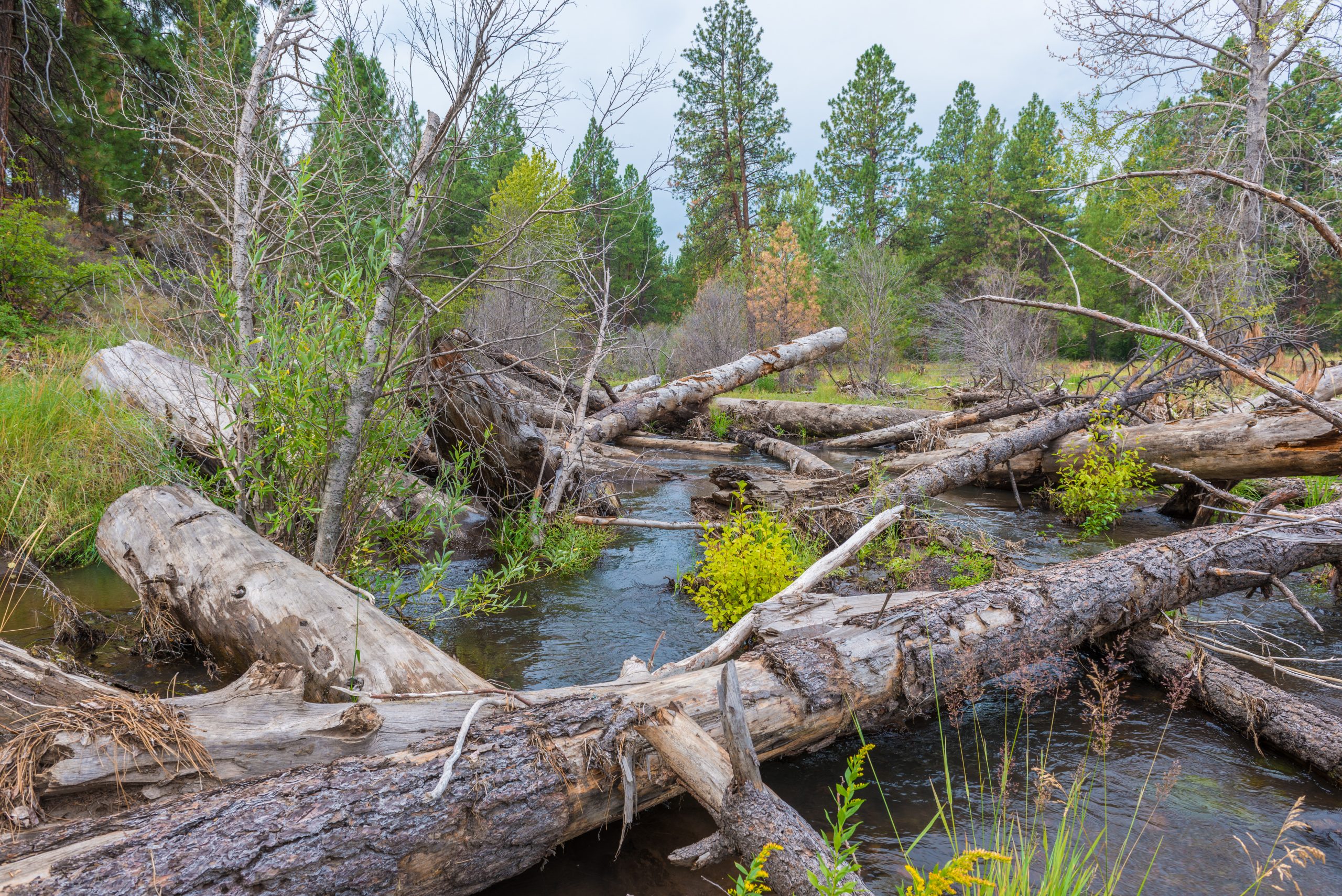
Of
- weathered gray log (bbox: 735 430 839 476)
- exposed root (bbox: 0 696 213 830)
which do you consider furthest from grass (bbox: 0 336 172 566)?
weathered gray log (bbox: 735 430 839 476)

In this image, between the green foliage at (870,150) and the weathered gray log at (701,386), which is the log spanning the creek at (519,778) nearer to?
the weathered gray log at (701,386)

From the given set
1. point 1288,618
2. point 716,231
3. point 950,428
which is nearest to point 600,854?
point 1288,618

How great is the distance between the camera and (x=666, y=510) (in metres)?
7.86

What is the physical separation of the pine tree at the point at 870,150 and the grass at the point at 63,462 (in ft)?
109

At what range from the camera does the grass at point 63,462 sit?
5.22 meters

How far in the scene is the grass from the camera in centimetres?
522

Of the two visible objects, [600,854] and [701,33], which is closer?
[600,854]

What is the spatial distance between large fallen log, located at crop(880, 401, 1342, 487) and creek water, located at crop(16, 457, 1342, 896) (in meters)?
1.18

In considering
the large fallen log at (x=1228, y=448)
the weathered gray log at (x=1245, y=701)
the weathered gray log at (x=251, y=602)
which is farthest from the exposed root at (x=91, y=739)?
the large fallen log at (x=1228, y=448)

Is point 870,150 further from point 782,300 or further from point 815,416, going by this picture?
point 815,416

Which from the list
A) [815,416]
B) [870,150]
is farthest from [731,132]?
[815,416]

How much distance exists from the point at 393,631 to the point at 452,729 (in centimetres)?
98

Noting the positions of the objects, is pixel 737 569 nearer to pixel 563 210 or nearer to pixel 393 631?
pixel 393 631

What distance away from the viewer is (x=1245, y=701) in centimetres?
309
